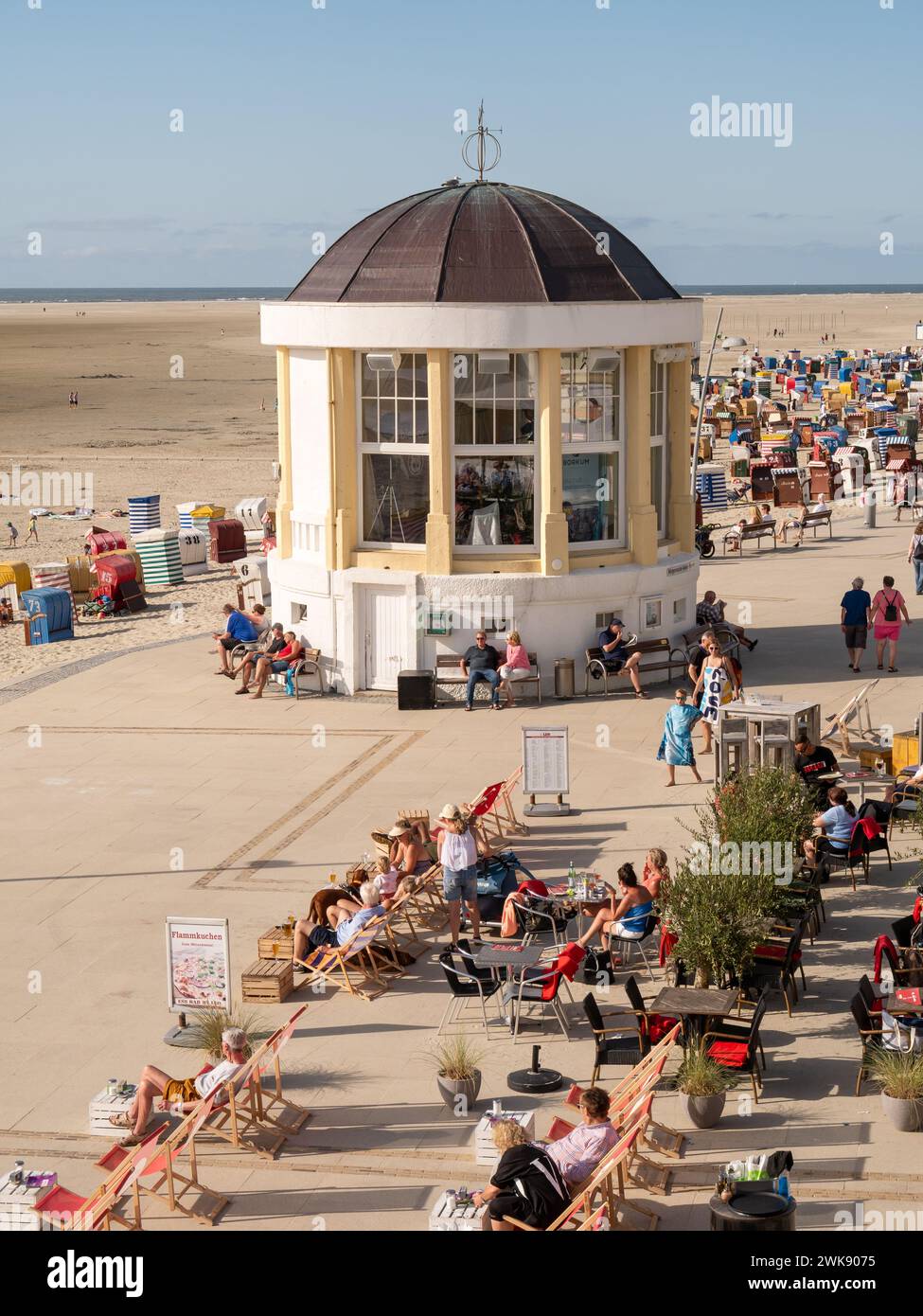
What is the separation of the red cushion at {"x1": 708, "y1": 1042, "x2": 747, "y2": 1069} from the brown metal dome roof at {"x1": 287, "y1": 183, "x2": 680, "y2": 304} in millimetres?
13719

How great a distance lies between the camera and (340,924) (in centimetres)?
1427

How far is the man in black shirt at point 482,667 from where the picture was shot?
76.5 ft

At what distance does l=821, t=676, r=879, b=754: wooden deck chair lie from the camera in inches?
784

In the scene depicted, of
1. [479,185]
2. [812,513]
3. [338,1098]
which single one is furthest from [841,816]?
[812,513]

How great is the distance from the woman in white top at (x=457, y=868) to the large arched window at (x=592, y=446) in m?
10.2

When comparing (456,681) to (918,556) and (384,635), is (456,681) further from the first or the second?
(918,556)

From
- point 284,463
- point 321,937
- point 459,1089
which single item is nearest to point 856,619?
point 284,463

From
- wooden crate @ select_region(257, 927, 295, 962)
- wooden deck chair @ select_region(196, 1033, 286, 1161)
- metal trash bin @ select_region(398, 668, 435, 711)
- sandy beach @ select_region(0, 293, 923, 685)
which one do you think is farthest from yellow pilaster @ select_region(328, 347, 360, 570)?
wooden deck chair @ select_region(196, 1033, 286, 1161)

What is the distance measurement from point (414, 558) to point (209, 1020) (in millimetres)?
12225

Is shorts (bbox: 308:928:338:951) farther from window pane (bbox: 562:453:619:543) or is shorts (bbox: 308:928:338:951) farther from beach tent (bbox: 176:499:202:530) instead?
beach tent (bbox: 176:499:202:530)

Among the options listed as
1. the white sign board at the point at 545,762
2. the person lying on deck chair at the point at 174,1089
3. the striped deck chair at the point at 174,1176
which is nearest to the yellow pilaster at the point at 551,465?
the white sign board at the point at 545,762

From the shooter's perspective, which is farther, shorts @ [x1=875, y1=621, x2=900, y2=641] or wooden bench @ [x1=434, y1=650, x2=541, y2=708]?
shorts @ [x1=875, y1=621, x2=900, y2=641]

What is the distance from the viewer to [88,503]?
47875 millimetres
